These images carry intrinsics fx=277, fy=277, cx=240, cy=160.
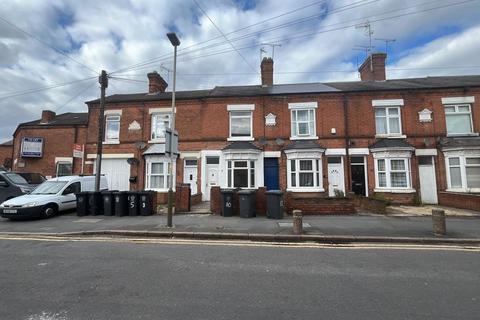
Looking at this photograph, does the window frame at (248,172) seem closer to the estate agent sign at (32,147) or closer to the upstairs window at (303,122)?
the upstairs window at (303,122)

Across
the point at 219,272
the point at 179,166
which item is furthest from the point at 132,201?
the point at 219,272

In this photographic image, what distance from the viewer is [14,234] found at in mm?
8953

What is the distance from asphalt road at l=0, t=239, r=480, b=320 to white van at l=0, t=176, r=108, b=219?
16.6ft

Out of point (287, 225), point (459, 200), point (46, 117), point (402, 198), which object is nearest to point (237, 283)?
point (287, 225)

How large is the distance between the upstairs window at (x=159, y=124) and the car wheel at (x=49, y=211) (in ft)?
26.7

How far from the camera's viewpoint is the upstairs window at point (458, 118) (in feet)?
55.5

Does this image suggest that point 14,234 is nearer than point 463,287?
No

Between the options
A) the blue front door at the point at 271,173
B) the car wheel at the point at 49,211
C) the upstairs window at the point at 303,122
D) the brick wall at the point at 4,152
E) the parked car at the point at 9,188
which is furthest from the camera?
the brick wall at the point at 4,152

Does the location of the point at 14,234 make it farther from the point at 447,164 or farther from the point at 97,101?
the point at 447,164

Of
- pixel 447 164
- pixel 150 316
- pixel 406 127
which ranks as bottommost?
pixel 150 316

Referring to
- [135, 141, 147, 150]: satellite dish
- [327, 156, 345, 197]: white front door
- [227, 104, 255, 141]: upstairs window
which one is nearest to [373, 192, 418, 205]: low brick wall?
[327, 156, 345, 197]: white front door

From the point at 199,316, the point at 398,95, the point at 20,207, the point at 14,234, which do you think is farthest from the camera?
the point at 398,95

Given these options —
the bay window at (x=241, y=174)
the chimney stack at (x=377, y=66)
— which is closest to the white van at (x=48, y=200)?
the bay window at (x=241, y=174)

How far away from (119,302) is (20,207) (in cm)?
1004
